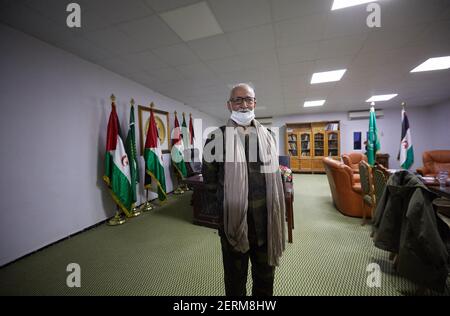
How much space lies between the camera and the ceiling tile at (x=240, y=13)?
1.55 m

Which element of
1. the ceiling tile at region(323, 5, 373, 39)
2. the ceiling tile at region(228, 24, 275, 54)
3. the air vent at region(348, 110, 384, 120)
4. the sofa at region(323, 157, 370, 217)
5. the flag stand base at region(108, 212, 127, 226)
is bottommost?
the flag stand base at region(108, 212, 127, 226)

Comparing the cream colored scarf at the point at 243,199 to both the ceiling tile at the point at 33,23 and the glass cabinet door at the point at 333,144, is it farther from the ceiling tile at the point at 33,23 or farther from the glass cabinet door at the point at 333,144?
the glass cabinet door at the point at 333,144

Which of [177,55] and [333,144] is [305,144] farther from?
[177,55]

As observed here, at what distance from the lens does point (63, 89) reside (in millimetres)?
2287

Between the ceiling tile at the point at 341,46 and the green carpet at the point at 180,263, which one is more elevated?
the ceiling tile at the point at 341,46

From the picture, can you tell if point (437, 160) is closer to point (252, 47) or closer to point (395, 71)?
point (395, 71)

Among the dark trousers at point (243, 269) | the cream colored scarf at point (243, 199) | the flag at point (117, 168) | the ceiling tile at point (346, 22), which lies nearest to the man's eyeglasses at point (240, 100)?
the cream colored scarf at point (243, 199)

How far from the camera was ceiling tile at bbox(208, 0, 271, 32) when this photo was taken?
5.08 feet

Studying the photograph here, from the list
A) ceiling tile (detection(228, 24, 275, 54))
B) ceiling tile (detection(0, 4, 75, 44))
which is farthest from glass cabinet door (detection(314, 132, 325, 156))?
ceiling tile (detection(0, 4, 75, 44))

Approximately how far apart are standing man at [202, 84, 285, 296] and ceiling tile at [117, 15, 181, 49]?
1.45 m

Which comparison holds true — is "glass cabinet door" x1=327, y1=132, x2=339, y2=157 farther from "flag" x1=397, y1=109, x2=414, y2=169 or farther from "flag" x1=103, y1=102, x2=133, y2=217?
"flag" x1=103, y1=102, x2=133, y2=217

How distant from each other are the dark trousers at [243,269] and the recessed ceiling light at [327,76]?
329cm
